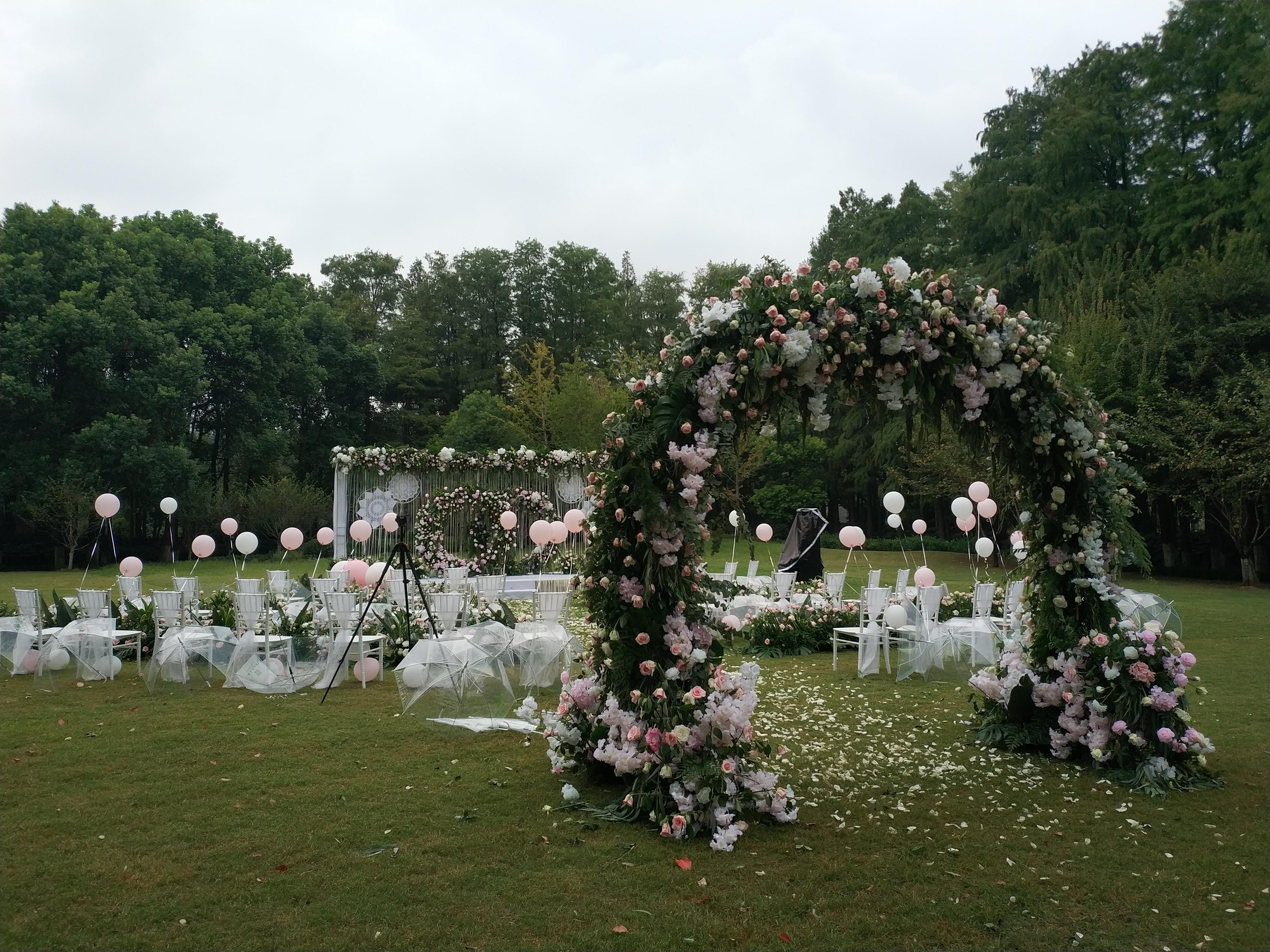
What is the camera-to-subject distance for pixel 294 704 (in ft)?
26.9

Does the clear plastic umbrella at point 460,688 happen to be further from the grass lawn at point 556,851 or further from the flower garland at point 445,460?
the flower garland at point 445,460

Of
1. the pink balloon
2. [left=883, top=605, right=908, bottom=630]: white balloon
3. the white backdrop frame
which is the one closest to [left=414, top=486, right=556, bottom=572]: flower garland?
the white backdrop frame

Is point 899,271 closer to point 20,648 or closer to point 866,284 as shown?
point 866,284

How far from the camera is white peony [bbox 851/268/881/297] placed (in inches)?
207

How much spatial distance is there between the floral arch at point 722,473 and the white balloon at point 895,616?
150 inches

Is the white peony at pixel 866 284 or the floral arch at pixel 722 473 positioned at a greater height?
the white peony at pixel 866 284

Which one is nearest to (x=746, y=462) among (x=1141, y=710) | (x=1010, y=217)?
(x=1010, y=217)

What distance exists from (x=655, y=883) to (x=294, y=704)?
5172 mm

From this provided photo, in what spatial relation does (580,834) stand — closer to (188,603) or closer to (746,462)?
(188,603)

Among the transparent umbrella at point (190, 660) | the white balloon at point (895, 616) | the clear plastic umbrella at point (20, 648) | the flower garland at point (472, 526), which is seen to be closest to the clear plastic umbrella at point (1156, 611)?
the white balloon at point (895, 616)

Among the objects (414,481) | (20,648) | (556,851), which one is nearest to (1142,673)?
(556,851)

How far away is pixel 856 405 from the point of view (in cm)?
1505

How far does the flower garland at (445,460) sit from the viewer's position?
1952 centimetres

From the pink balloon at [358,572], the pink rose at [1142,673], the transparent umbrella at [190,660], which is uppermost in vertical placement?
the pink balloon at [358,572]
